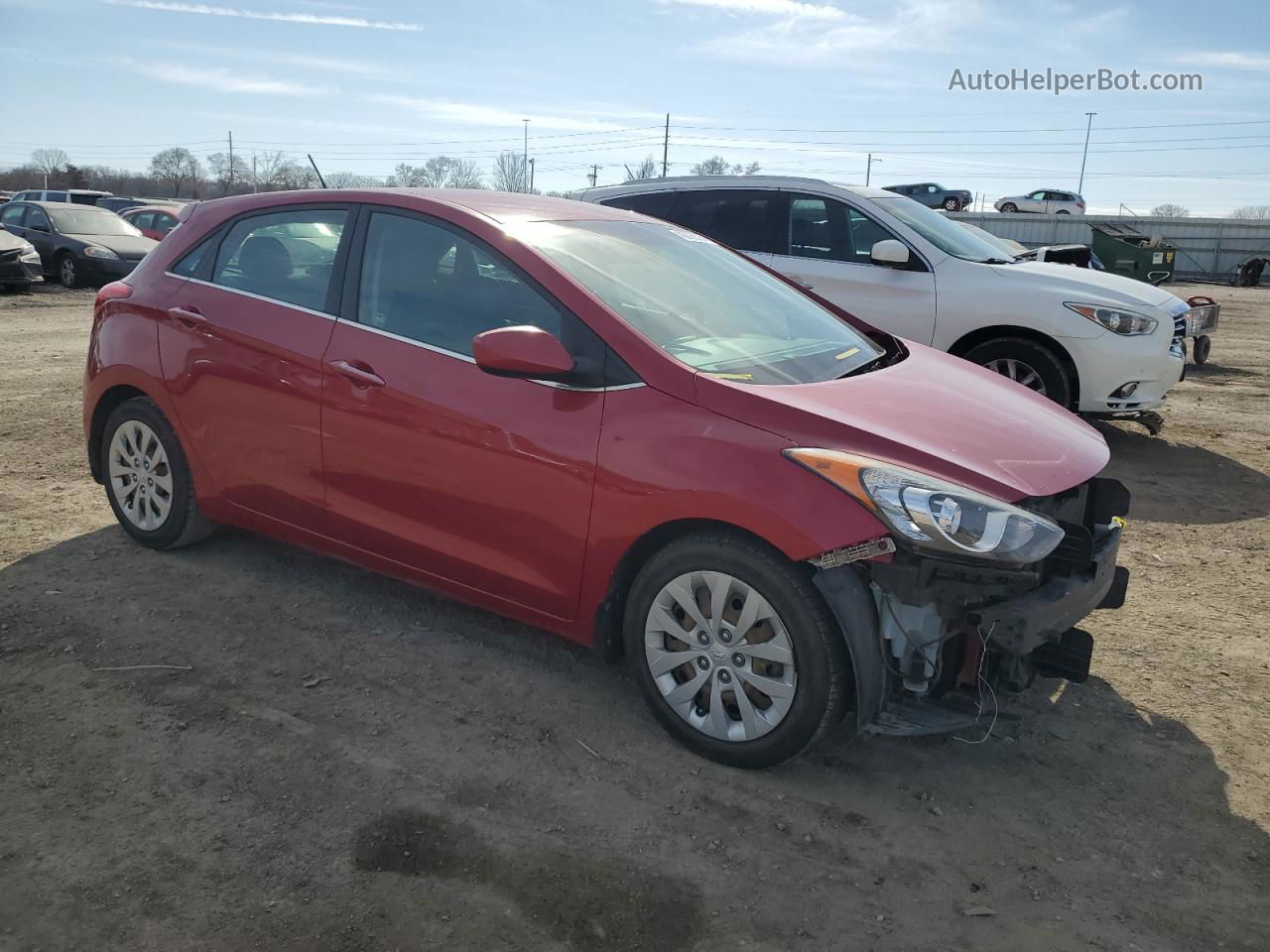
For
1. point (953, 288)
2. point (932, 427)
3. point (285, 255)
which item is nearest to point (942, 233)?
point (953, 288)

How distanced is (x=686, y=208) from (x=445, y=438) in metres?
5.20

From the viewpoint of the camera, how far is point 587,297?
343 centimetres

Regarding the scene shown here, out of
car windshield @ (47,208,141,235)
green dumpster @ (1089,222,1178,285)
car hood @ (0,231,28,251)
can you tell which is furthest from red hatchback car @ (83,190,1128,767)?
green dumpster @ (1089,222,1178,285)

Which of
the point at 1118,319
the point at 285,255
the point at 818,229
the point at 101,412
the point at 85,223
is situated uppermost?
the point at 85,223

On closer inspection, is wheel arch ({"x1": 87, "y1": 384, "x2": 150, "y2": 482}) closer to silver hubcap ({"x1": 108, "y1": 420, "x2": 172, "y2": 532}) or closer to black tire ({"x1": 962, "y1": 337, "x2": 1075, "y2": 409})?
silver hubcap ({"x1": 108, "y1": 420, "x2": 172, "y2": 532})

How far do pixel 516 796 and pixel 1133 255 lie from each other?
22169 millimetres

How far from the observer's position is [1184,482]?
6.69m

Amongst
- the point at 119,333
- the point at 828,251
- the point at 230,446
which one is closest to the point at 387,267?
the point at 230,446

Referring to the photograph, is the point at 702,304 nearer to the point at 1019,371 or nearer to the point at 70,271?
the point at 1019,371

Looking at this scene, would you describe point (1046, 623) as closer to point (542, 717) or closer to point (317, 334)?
point (542, 717)

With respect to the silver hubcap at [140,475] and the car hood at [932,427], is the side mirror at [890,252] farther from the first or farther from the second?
the silver hubcap at [140,475]

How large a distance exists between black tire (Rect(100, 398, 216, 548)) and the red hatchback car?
21 mm

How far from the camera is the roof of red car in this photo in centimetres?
390

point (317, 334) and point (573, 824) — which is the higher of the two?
point (317, 334)
